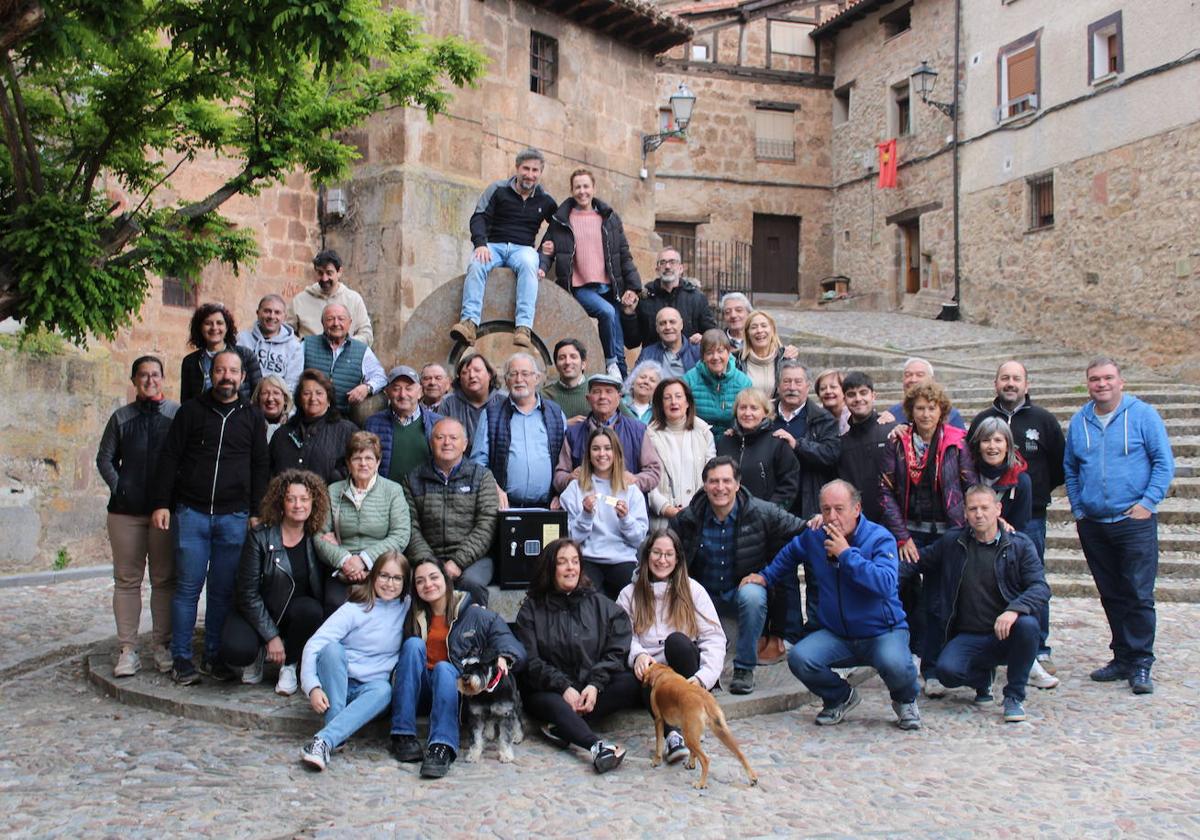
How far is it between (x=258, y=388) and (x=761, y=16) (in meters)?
24.3

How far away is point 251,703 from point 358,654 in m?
0.76

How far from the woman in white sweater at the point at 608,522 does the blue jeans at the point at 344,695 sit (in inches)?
55.9

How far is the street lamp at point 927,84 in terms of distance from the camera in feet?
74.9

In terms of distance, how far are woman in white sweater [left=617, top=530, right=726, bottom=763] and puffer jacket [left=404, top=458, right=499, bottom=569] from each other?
99 centimetres

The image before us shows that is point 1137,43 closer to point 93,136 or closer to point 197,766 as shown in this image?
point 93,136

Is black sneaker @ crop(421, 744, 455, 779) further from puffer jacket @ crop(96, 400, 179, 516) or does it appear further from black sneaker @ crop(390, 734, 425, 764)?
puffer jacket @ crop(96, 400, 179, 516)

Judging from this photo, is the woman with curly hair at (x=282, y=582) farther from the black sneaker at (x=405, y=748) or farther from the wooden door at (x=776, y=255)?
the wooden door at (x=776, y=255)

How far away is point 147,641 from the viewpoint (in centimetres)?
755

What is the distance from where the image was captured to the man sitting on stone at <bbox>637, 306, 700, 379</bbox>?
8.62 meters

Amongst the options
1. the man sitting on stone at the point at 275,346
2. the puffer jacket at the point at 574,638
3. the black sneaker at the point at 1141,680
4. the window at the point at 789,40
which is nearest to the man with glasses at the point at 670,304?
the man sitting on stone at the point at 275,346

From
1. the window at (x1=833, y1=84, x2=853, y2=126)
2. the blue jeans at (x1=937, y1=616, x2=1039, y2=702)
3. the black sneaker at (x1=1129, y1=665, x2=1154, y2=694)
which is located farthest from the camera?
the window at (x1=833, y1=84, x2=853, y2=126)

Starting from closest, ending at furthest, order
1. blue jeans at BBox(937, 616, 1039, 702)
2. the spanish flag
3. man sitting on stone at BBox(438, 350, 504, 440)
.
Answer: blue jeans at BBox(937, 616, 1039, 702), man sitting on stone at BBox(438, 350, 504, 440), the spanish flag

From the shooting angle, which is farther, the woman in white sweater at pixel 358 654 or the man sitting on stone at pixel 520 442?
the man sitting on stone at pixel 520 442

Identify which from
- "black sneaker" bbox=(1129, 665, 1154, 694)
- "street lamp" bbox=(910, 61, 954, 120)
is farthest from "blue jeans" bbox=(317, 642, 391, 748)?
"street lamp" bbox=(910, 61, 954, 120)
